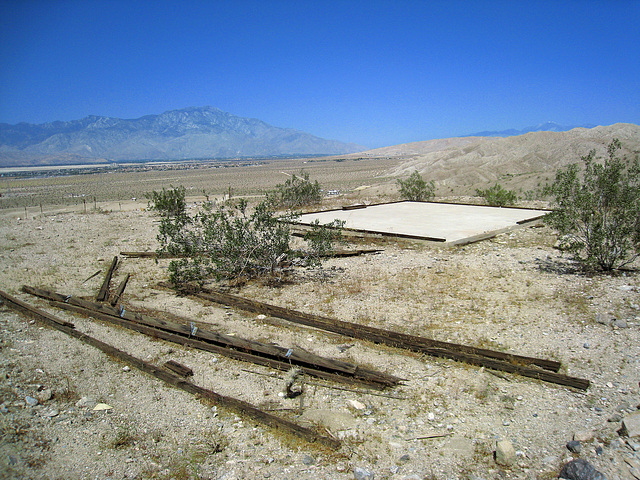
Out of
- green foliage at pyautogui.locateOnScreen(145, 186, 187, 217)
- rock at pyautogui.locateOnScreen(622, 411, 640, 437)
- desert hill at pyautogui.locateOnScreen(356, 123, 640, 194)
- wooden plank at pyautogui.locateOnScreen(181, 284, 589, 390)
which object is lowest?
wooden plank at pyautogui.locateOnScreen(181, 284, 589, 390)

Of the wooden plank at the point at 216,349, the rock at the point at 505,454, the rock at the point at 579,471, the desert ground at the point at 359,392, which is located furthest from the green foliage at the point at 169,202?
the rock at the point at 579,471

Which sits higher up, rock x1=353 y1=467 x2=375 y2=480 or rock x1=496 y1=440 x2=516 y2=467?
rock x1=496 y1=440 x2=516 y2=467

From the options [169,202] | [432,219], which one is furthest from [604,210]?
[169,202]

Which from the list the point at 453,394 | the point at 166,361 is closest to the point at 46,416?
the point at 166,361

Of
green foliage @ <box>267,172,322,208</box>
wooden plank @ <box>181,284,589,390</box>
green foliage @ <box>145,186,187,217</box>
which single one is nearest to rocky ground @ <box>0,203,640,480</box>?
wooden plank @ <box>181,284,589,390</box>

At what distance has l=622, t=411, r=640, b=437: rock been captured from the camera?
3.92 metres

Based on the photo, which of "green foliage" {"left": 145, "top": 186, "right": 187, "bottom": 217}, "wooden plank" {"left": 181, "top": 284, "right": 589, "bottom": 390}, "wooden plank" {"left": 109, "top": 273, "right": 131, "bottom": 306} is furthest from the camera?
"green foliage" {"left": 145, "top": 186, "right": 187, "bottom": 217}

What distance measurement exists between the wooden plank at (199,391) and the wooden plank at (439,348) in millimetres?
2424

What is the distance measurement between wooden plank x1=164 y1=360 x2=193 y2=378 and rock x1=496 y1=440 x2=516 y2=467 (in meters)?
3.97

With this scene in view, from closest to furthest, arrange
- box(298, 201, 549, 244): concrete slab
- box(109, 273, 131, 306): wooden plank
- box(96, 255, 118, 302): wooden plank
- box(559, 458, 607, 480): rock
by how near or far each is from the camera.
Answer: box(559, 458, 607, 480): rock
box(109, 273, 131, 306): wooden plank
box(96, 255, 118, 302): wooden plank
box(298, 201, 549, 244): concrete slab

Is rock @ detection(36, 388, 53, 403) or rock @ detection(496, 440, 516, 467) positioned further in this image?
rock @ detection(36, 388, 53, 403)

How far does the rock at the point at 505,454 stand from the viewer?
3.85 m

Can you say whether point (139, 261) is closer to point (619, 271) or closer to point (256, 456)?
point (256, 456)

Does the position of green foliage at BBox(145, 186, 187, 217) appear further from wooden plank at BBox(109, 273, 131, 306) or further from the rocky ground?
the rocky ground
